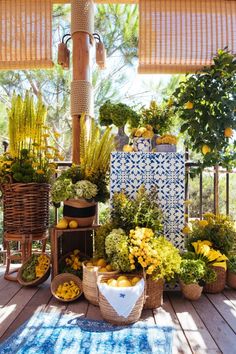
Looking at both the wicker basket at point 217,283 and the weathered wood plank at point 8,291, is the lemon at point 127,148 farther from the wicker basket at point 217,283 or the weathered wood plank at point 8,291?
the weathered wood plank at point 8,291

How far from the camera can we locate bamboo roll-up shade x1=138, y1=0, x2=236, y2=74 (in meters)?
3.33

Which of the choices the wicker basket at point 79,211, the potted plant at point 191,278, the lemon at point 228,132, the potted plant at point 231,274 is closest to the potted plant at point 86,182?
the wicker basket at point 79,211

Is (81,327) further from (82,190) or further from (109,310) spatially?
(82,190)

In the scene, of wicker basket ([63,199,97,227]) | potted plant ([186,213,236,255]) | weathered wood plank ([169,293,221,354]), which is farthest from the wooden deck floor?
wicker basket ([63,199,97,227])

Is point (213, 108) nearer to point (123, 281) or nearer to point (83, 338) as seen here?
point (123, 281)

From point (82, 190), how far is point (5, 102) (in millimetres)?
4711

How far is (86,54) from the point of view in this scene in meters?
3.22

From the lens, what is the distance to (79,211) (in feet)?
8.47

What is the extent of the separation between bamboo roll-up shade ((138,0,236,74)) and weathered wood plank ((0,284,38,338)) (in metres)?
2.21

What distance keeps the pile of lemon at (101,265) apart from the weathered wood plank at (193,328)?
0.49m

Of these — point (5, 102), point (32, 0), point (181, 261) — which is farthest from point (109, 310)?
point (5, 102)

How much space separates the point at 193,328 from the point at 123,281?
464 millimetres

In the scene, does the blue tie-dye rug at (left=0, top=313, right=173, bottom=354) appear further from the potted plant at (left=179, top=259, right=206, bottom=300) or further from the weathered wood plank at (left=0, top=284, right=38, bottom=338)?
the potted plant at (left=179, top=259, right=206, bottom=300)

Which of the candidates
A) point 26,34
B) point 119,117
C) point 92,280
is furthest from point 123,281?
point 26,34
